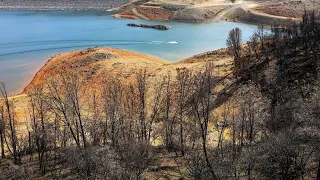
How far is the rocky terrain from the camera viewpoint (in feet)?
493

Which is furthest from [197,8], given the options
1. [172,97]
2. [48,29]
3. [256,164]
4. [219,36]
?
[256,164]

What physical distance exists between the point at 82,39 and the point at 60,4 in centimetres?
7530

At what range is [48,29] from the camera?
102062 millimetres

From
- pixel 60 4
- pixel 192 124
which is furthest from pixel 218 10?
pixel 192 124

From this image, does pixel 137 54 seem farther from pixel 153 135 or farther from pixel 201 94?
pixel 201 94

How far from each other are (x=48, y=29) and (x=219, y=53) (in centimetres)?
5877

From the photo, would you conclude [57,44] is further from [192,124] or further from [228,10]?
[228,10]

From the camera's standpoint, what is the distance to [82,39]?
88.2 m

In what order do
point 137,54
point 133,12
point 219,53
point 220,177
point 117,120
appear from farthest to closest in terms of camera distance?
point 133,12
point 137,54
point 219,53
point 117,120
point 220,177

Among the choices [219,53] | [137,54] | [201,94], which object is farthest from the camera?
[137,54]

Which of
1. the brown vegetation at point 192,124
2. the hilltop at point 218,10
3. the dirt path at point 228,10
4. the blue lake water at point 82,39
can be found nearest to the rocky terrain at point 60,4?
the hilltop at point 218,10

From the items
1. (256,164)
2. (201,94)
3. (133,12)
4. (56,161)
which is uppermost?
(133,12)

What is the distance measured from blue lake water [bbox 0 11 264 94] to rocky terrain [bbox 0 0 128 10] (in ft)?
88.9

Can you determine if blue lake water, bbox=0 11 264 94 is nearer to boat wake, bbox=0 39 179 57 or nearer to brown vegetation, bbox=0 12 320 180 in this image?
boat wake, bbox=0 39 179 57
